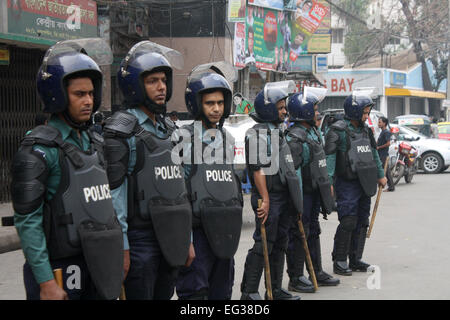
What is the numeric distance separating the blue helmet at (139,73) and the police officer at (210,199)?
482mm

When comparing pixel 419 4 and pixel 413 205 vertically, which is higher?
pixel 419 4

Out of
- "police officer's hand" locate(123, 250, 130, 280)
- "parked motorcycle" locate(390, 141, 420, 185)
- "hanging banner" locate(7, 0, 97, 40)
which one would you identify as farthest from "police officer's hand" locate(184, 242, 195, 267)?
"parked motorcycle" locate(390, 141, 420, 185)

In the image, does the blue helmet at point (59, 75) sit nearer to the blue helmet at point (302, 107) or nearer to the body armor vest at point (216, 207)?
the body armor vest at point (216, 207)

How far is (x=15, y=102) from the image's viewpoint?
1381 centimetres

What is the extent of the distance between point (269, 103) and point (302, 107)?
86cm

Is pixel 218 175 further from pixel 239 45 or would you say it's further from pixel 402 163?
pixel 239 45

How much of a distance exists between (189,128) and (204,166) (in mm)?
315

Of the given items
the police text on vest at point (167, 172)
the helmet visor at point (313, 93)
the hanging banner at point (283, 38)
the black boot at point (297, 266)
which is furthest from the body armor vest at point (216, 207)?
the hanging banner at point (283, 38)

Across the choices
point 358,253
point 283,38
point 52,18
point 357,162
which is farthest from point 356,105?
point 283,38

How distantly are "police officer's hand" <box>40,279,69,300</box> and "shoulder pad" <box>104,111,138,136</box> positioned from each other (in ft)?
3.56

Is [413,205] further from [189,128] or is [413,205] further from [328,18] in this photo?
[328,18]

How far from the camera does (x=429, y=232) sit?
10.8m

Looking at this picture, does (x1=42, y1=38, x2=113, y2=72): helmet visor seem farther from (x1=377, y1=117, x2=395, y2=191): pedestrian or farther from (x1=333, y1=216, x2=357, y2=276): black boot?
(x1=377, y1=117, x2=395, y2=191): pedestrian
